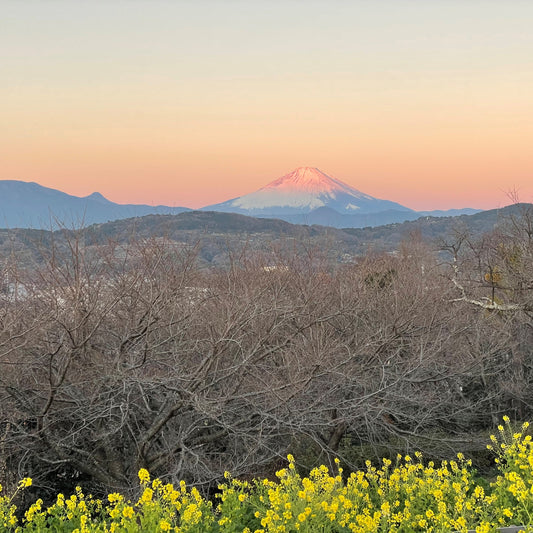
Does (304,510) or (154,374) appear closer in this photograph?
(304,510)

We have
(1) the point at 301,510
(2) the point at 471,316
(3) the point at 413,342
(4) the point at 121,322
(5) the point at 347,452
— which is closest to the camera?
(1) the point at 301,510

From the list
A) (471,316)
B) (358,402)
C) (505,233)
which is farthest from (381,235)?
(358,402)

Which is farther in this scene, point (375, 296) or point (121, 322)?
point (375, 296)

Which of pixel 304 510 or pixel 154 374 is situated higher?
pixel 154 374

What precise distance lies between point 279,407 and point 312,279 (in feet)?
15.1

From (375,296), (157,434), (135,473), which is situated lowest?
(135,473)

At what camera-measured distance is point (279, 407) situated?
26.0 feet

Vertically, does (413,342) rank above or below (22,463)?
above

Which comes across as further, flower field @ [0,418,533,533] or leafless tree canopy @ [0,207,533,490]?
leafless tree canopy @ [0,207,533,490]

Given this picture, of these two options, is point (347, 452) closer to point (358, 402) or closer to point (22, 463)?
point (358, 402)

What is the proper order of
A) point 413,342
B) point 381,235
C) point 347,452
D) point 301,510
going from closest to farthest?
point 301,510, point 413,342, point 347,452, point 381,235

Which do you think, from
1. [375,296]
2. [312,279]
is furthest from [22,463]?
[375,296]

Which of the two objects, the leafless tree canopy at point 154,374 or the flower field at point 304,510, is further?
the leafless tree canopy at point 154,374

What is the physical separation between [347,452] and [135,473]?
5.72 m
